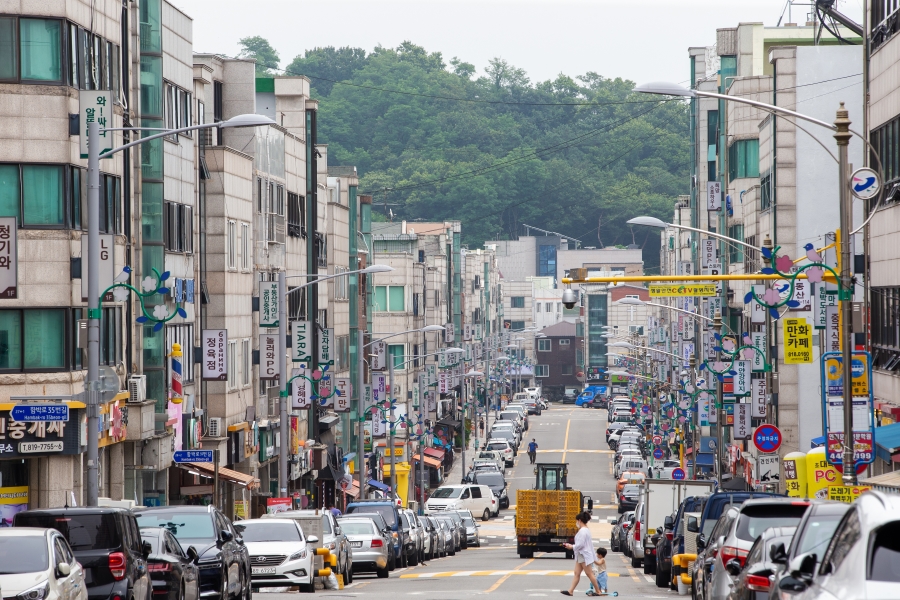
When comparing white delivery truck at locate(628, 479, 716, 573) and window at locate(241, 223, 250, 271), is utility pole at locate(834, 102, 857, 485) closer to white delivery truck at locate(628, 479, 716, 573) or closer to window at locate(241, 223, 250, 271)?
white delivery truck at locate(628, 479, 716, 573)

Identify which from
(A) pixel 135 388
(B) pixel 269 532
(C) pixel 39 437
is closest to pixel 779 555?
(B) pixel 269 532

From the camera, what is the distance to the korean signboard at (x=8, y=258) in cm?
2436

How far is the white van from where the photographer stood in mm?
70688

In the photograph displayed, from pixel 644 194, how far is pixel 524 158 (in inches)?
597

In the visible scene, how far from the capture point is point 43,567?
1527 centimetres

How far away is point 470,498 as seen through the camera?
73562 mm

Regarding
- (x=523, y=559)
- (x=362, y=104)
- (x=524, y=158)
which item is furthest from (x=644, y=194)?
(x=523, y=559)

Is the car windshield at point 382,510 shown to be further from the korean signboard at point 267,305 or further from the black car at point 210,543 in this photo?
the black car at point 210,543

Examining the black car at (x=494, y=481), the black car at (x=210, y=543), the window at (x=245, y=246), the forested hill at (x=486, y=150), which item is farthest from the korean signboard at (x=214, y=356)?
the forested hill at (x=486, y=150)

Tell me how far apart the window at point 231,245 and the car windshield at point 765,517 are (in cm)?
3059

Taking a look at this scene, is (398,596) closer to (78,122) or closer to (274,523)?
(274,523)

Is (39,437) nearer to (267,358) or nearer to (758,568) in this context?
(267,358)

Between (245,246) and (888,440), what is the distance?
985 inches

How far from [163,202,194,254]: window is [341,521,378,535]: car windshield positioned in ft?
30.4
